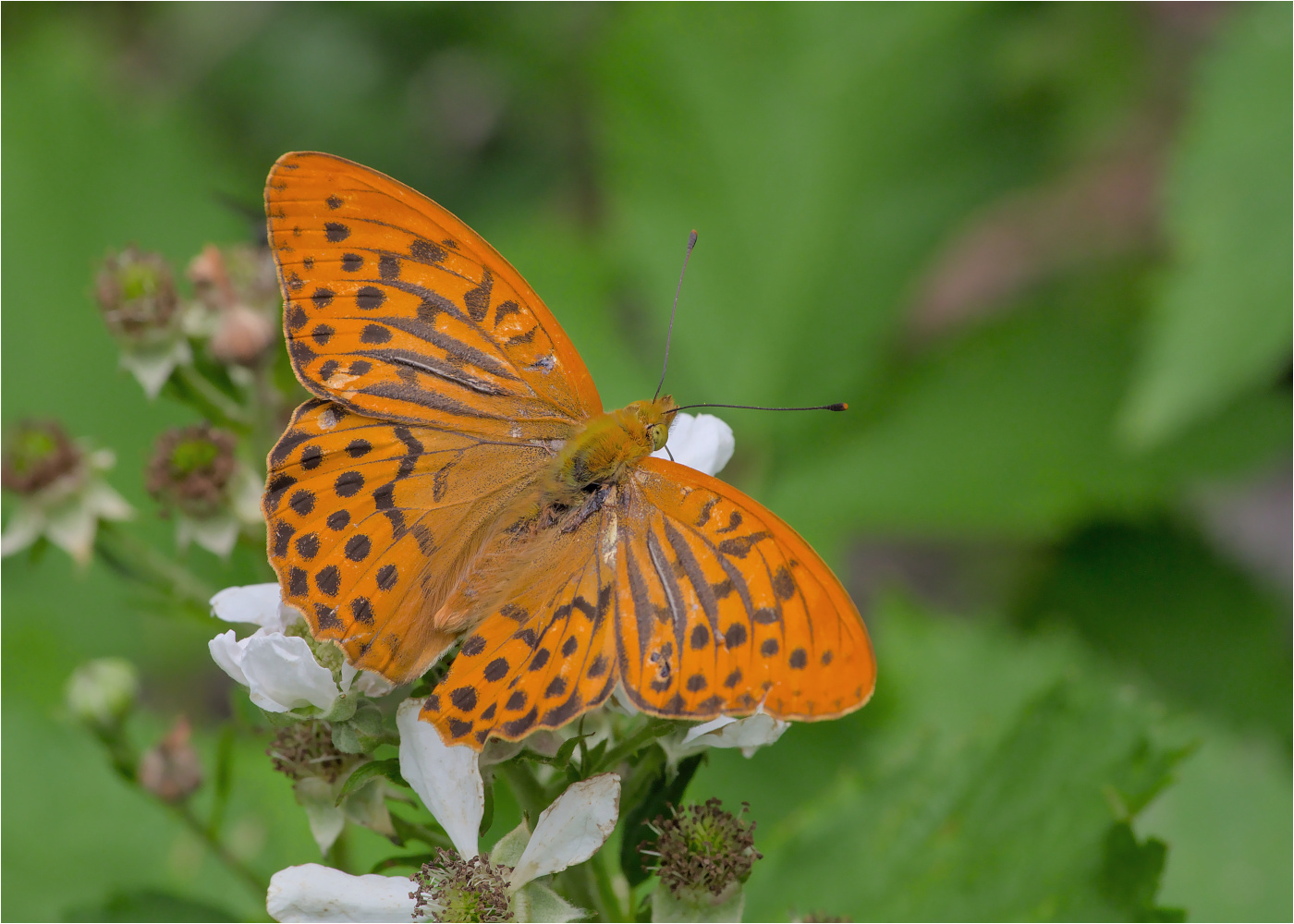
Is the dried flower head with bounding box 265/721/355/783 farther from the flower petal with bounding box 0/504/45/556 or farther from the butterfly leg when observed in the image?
the flower petal with bounding box 0/504/45/556

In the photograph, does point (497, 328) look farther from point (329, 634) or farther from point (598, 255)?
point (598, 255)

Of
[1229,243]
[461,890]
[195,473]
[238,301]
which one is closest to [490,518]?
[461,890]

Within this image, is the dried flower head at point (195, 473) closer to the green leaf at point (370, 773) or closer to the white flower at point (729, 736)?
the green leaf at point (370, 773)

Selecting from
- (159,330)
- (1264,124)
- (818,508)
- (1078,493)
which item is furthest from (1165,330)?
(159,330)

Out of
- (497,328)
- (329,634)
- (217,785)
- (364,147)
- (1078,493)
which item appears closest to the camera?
(329,634)

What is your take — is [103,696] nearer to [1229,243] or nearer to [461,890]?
[461,890]

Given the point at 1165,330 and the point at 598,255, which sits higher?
the point at 598,255
